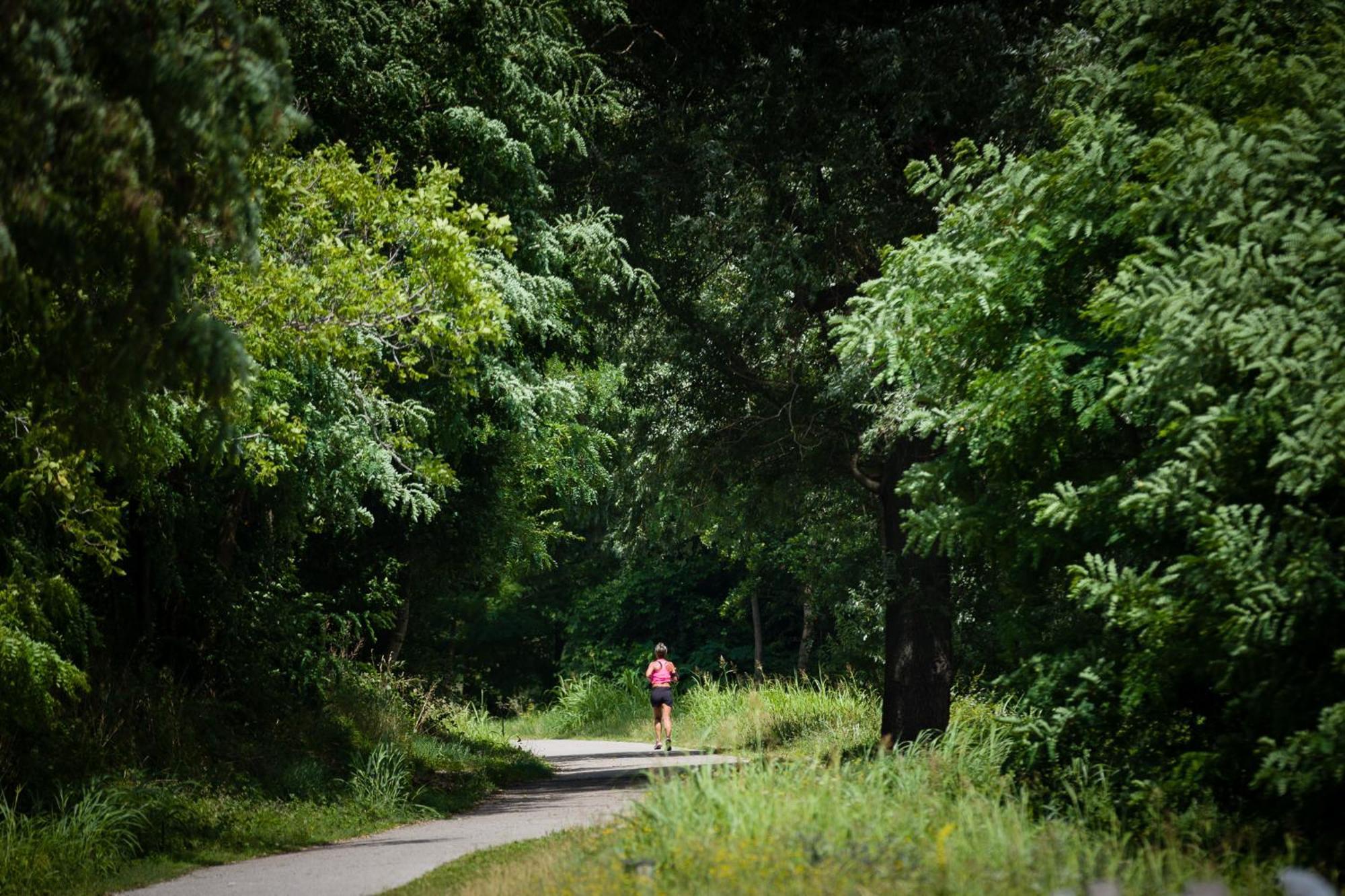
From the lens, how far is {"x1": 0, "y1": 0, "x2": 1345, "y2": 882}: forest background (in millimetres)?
8555

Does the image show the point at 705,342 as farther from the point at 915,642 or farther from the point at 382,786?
the point at 382,786

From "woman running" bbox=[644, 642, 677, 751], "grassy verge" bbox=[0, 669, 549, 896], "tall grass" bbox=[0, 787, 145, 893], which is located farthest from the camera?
"woman running" bbox=[644, 642, 677, 751]

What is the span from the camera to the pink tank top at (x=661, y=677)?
25.2 m

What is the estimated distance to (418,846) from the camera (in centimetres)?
1370

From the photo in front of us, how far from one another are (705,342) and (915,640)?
526 cm

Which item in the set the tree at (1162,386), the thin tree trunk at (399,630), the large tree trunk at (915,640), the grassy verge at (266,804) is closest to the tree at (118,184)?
the grassy verge at (266,804)

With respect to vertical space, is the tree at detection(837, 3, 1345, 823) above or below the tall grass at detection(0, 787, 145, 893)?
above

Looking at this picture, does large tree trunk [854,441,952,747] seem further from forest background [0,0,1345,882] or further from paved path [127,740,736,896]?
paved path [127,740,736,896]

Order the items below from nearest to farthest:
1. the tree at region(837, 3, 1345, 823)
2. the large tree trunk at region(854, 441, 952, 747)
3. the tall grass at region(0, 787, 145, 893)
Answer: the tree at region(837, 3, 1345, 823)
the tall grass at region(0, 787, 145, 893)
the large tree trunk at region(854, 441, 952, 747)

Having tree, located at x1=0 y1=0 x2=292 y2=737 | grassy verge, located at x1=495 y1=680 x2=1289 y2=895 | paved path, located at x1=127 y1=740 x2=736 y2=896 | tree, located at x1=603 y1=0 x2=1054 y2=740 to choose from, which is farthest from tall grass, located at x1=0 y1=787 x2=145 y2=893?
tree, located at x1=603 y1=0 x2=1054 y2=740

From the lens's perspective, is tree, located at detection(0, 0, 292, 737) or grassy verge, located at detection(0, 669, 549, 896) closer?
tree, located at detection(0, 0, 292, 737)

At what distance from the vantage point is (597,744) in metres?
33.5

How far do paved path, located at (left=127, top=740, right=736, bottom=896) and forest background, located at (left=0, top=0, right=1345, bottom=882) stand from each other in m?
2.23

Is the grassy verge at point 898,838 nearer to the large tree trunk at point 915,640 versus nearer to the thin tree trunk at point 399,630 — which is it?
the large tree trunk at point 915,640
